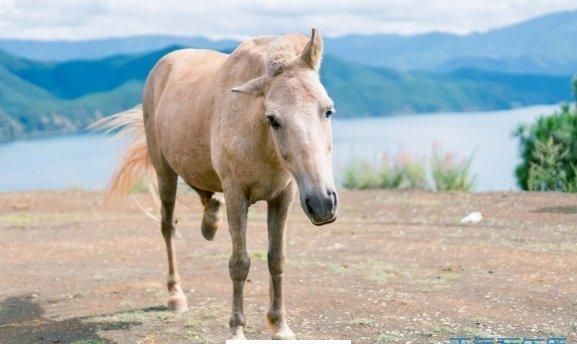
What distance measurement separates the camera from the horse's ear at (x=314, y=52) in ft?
15.1

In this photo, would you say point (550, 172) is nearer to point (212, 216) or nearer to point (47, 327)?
point (212, 216)

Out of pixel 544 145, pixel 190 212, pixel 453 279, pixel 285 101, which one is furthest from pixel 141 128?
pixel 544 145

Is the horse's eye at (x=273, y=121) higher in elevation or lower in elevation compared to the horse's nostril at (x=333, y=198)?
higher

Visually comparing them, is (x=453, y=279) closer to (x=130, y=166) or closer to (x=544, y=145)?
(x=130, y=166)

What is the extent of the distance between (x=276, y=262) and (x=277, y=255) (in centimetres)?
5

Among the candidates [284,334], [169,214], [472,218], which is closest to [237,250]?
[284,334]

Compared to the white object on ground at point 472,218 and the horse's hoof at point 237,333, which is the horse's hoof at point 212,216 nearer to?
→ the horse's hoof at point 237,333

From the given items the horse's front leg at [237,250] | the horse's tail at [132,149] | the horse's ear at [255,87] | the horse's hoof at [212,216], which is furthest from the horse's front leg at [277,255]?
the horse's tail at [132,149]

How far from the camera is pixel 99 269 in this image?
8344mm

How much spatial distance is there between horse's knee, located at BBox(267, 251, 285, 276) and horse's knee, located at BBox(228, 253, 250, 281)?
21 cm

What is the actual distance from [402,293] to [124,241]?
4192 millimetres

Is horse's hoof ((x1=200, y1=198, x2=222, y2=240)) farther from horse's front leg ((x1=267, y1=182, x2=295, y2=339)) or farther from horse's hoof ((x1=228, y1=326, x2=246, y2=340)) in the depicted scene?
horse's hoof ((x1=228, y1=326, x2=246, y2=340))

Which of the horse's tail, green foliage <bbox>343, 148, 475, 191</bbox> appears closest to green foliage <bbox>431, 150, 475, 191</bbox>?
green foliage <bbox>343, 148, 475, 191</bbox>

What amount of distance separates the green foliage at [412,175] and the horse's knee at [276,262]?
31.1 feet
